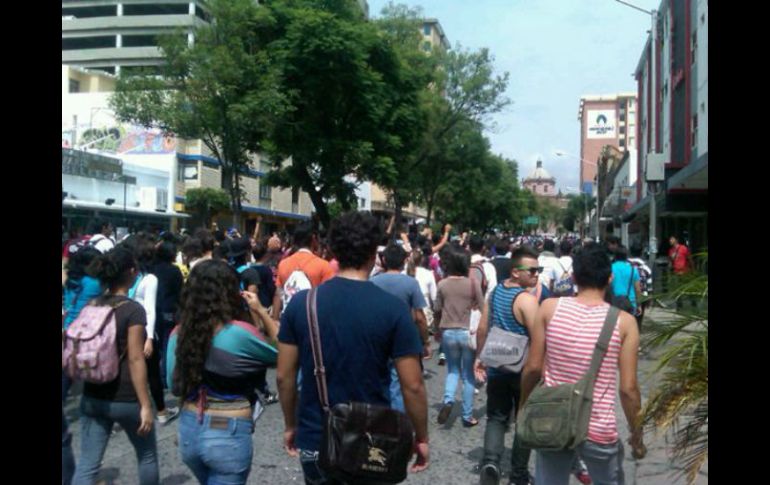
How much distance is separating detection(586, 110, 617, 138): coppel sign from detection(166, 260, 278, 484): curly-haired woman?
489 feet

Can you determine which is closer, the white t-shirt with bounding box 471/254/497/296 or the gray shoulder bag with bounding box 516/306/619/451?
the gray shoulder bag with bounding box 516/306/619/451

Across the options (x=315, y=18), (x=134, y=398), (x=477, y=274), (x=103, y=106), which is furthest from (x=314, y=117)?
(x=103, y=106)

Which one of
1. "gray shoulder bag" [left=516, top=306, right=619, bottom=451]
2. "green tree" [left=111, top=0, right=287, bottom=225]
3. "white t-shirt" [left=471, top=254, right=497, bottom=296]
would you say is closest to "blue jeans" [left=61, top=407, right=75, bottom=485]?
"gray shoulder bag" [left=516, top=306, right=619, bottom=451]

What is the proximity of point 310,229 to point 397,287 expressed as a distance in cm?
129

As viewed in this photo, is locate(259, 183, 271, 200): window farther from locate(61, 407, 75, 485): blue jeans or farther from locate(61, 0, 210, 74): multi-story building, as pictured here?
locate(61, 407, 75, 485): blue jeans

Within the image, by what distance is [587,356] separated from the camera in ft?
12.7

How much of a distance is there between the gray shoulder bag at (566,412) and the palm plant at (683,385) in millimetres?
404

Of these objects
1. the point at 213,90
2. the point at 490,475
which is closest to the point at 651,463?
the point at 490,475

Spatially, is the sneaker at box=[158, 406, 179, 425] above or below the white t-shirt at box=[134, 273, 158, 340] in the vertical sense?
below

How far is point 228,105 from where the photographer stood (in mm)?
18312

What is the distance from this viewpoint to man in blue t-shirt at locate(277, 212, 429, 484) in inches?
127

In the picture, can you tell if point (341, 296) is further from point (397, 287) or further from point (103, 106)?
point (103, 106)

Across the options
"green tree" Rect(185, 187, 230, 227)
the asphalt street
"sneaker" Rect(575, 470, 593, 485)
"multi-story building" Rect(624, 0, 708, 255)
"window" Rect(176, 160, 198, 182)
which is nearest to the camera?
"sneaker" Rect(575, 470, 593, 485)

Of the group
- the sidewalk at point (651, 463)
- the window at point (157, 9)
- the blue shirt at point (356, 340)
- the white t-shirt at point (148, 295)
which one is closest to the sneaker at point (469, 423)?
the sidewalk at point (651, 463)
